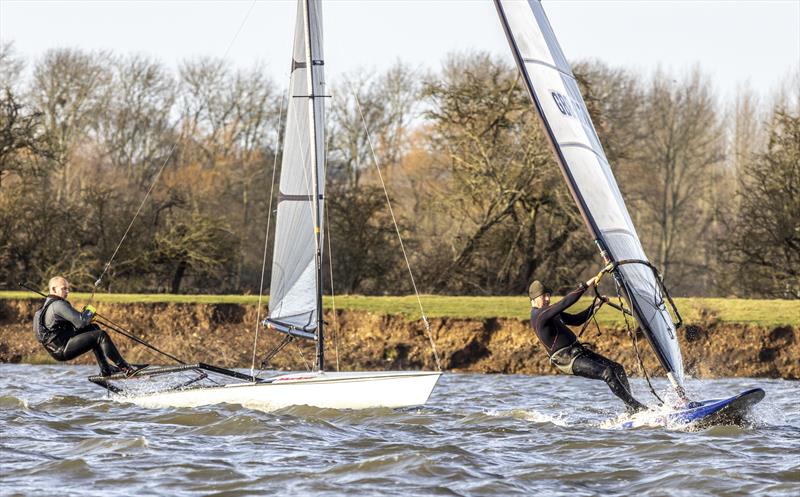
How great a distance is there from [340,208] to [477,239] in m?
4.21

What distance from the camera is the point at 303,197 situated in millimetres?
17531

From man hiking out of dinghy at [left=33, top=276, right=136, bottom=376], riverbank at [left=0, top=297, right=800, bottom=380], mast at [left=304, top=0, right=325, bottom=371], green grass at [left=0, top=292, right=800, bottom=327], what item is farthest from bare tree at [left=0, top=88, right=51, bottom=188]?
man hiking out of dinghy at [left=33, top=276, right=136, bottom=376]

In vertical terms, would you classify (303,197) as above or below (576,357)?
above

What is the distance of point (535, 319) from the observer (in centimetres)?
1405

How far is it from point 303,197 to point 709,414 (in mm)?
7175

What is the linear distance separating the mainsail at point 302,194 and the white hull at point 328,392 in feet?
5.93

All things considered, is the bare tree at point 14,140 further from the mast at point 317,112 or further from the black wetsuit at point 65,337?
the black wetsuit at point 65,337

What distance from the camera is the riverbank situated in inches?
855

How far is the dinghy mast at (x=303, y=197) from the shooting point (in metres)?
17.3

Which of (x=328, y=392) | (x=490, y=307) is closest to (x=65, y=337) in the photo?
(x=328, y=392)

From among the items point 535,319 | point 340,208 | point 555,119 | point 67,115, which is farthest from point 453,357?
point 67,115

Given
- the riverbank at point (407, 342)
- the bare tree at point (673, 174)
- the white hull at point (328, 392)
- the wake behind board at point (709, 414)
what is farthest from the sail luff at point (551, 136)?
the bare tree at point (673, 174)

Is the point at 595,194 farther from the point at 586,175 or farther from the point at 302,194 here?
the point at 302,194

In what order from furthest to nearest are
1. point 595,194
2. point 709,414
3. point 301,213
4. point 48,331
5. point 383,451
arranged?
point 301,213 → point 48,331 → point 709,414 → point 595,194 → point 383,451
